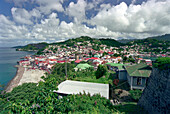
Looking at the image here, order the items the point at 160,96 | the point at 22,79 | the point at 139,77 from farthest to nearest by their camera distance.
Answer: the point at 22,79
the point at 139,77
the point at 160,96

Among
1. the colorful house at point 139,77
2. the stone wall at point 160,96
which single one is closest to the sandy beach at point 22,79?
the colorful house at point 139,77

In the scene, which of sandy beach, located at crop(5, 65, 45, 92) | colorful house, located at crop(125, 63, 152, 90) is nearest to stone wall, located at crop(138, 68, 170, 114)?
colorful house, located at crop(125, 63, 152, 90)

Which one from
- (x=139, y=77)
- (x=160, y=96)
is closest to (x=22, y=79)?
(x=139, y=77)

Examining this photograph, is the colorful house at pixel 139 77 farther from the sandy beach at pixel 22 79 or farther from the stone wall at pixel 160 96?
the sandy beach at pixel 22 79

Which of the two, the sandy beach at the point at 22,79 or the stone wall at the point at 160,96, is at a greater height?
the stone wall at the point at 160,96

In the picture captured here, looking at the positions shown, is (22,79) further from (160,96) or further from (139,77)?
(160,96)

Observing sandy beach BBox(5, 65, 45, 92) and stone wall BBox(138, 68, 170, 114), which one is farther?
sandy beach BBox(5, 65, 45, 92)

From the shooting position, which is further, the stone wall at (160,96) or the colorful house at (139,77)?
the colorful house at (139,77)

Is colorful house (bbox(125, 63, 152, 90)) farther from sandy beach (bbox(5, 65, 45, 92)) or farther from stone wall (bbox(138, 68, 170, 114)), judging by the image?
sandy beach (bbox(5, 65, 45, 92))

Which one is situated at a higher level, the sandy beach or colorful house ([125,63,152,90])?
colorful house ([125,63,152,90])

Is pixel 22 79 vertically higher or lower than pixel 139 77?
lower

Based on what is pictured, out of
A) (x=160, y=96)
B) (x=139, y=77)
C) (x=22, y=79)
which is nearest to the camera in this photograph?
(x=160, y=96)
